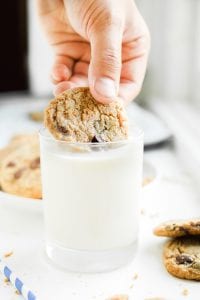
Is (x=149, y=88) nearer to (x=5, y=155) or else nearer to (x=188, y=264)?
(x=5, y=155)

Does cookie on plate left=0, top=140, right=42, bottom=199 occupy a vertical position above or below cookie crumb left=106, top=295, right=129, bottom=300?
above

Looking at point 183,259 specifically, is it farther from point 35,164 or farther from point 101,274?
point 35,164

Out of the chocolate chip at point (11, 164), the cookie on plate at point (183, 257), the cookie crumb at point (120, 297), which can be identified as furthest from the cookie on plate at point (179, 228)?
the chocolate chip at point (11, 164)

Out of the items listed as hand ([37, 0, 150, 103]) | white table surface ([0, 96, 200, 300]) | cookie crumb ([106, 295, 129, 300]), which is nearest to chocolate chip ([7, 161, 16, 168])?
white table surface ([0, 96, 200, 300])

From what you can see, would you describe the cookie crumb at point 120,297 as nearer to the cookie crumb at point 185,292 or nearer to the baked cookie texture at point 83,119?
the cookie crumb at point 185,292

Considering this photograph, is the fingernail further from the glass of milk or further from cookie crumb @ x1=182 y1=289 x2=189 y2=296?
cookie crumb @ x1=182 y1=289 x2=189 y2=296

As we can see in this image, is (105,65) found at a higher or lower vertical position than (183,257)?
higher

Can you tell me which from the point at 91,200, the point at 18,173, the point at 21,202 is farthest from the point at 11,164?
the point at 91,200
